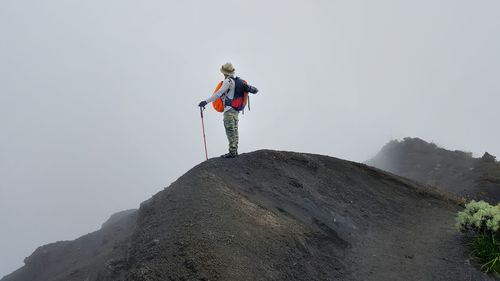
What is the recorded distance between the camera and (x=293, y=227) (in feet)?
36.5

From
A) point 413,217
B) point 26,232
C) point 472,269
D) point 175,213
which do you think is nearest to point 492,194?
point 413,217

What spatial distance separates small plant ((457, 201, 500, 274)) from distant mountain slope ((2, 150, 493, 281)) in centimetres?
32

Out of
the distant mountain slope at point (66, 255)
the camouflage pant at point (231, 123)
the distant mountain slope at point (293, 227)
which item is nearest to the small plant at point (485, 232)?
the distant mountain slope at point (293, 227)

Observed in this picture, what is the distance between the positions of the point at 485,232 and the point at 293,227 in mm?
4358

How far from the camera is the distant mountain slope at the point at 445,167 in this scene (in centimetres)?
2238

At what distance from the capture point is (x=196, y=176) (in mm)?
12641

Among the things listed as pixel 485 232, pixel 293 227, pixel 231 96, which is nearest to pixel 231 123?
pixel 231 96

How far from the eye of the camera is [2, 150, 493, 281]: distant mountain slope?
358 inches

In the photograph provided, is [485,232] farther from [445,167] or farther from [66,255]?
[66,255]

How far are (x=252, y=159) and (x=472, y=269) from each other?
7039 mm

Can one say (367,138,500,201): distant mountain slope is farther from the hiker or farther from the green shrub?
the hiker

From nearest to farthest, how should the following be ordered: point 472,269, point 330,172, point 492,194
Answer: point 472,269
point 330,172
point 492,194

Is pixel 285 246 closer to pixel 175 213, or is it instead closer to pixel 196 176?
pixel 175 213

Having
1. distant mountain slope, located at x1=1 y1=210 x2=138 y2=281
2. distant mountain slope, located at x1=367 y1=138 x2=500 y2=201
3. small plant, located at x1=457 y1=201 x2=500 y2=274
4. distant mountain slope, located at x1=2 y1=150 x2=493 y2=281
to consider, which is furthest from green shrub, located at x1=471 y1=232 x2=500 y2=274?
distant mountain slope, located at x1=1 y1=210 x2=138 y2=281
